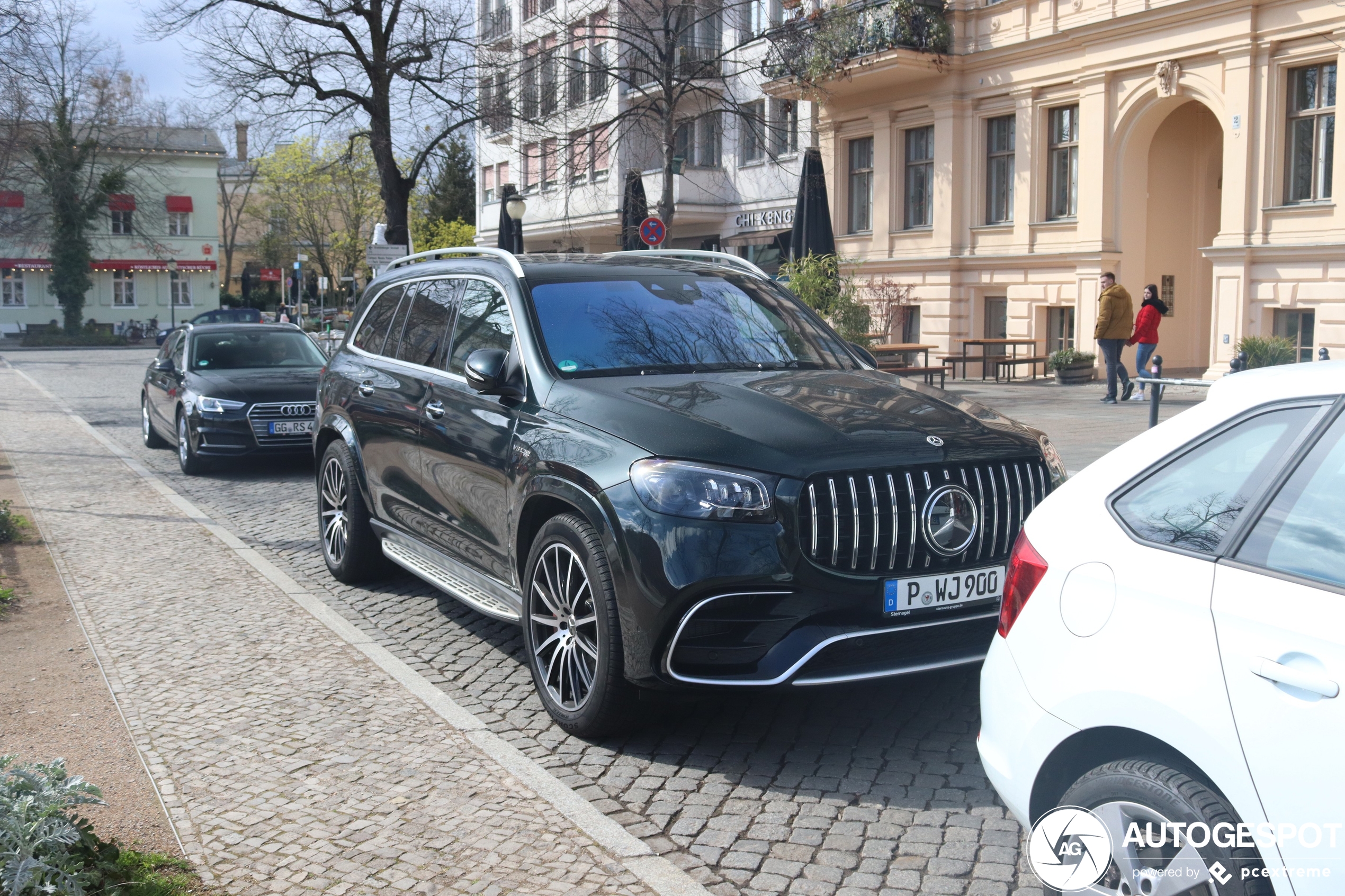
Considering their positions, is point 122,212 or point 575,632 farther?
point 122,212

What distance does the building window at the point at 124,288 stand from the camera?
73188 millimetres

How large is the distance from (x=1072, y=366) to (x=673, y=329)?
17.7 m

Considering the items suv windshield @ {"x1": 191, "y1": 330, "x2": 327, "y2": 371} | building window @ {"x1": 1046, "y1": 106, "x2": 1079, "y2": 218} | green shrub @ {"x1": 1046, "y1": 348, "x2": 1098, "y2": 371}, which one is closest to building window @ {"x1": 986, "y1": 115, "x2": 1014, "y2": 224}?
building window @ {"x1": 1046, "y1": 106, "x2": 1079, "y2": 218}

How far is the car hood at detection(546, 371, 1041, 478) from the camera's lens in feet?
14.5

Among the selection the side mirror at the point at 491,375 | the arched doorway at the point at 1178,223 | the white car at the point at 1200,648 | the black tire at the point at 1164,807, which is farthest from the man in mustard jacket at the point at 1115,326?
the black tire at the point at 1164,807

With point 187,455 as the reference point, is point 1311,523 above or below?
above

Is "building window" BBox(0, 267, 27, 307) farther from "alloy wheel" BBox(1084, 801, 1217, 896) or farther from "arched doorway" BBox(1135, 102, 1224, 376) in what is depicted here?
"alloy wheel" BBox(1084, 801, 1217, 896)

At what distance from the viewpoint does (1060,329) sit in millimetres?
24156

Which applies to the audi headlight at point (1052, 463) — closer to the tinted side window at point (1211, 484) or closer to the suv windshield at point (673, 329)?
the suv windshield at point (673, 329)

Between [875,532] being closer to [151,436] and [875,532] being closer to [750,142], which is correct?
[151,436]

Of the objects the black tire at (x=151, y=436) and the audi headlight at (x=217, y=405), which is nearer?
the audi headlight at (x=217, y=405)

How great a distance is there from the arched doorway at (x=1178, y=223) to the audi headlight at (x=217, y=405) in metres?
16.2

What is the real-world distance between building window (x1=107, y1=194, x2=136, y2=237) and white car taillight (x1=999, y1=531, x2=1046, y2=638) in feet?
208

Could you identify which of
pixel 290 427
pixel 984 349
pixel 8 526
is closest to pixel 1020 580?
pixel 8 526
